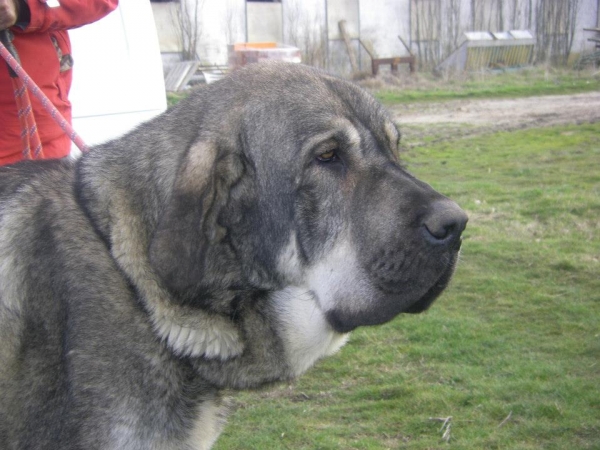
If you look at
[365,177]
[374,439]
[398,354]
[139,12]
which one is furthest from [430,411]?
[139,12]

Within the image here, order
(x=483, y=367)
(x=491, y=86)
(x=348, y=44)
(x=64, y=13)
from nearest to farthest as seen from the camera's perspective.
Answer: (x=64, y=13)
(x=483, y=367)
(x=491, y=86)
(x=348, y=44)

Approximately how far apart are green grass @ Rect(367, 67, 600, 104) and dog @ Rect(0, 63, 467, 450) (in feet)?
49.2

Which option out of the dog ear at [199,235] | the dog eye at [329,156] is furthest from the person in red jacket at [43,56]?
the dog eye at [329,156]

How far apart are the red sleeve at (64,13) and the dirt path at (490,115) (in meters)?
8.90

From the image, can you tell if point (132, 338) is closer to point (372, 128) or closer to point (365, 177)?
point (365, 177)

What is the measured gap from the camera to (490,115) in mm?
15422

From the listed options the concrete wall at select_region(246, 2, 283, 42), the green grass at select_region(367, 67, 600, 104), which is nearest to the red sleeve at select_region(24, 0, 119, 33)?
the green grass at select_region(367, 67, 600, 104)

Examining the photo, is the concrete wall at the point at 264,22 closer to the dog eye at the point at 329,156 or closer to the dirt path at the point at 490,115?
the dirt path at the point at 490,115

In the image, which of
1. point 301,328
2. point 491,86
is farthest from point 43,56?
point 491,86

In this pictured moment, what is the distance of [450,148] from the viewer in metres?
12.2

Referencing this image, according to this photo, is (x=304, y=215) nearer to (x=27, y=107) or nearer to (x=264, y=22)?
(x=27, y=107)

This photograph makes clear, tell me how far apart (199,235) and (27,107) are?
1591 mm

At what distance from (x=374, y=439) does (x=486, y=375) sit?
106cm

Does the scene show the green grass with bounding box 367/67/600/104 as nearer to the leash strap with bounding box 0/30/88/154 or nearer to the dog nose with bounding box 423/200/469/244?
the leash strap with bounding box 0/30/88/154
